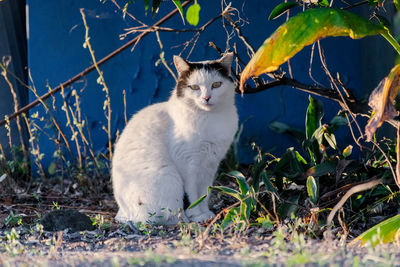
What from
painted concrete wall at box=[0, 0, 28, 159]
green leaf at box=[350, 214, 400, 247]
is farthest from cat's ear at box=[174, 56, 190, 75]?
painted concrete wall at box=[0, 0, 28, 159]

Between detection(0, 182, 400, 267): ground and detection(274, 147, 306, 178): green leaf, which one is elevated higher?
detection(274, 147, 306, 178): green leaf

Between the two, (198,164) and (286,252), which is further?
(198,164)

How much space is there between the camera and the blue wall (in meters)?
4.66

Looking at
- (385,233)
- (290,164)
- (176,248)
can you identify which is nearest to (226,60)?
(290,164)

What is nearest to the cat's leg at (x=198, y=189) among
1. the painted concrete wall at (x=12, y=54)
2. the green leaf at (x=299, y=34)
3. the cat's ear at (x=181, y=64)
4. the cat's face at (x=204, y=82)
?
the cat's face at (x=204, y=82)

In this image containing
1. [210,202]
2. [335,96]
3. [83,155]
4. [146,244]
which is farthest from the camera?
[83,155]

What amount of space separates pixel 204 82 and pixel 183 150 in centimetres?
43

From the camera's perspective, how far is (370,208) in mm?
2910

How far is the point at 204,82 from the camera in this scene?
3.11m

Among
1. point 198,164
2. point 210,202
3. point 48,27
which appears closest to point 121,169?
point 198,164

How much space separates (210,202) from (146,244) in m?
1.12

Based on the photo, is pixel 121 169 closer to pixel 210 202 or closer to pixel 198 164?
pixel 198 164

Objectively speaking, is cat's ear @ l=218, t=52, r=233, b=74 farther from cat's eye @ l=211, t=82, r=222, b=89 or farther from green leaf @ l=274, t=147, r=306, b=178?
green leaf @ l=274, t=147, r=306, b=178

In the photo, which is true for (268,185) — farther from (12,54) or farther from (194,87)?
(12,54)
